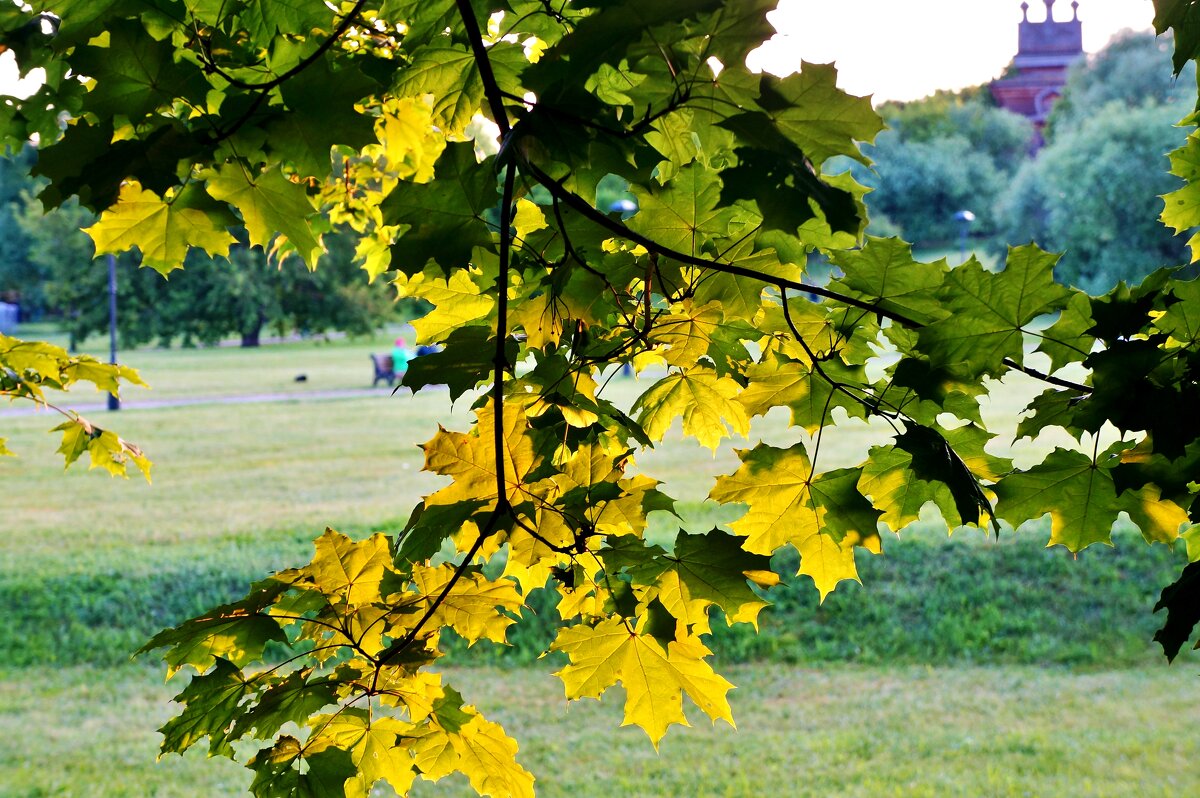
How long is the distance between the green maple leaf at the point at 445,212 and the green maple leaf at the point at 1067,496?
70 centimetres

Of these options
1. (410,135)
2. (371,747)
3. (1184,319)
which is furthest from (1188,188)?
(410,135)

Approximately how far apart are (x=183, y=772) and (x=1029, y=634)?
4582 mm

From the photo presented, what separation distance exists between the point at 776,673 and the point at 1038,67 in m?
29.6

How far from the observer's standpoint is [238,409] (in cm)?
1698

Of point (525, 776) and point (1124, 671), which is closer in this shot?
point (525, 776)

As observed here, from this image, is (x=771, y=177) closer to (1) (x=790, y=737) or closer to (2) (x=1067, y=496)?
(2) (x=1067, y=496)

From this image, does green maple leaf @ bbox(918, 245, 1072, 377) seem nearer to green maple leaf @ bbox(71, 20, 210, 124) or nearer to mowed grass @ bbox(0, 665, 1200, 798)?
green maple leaf @ bbox(71, 20, 210, 124)

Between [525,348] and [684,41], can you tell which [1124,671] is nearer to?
[525,348]

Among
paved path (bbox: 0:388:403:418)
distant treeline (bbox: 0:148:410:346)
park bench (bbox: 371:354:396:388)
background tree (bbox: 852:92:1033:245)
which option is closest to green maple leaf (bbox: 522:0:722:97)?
paved path (bbox: 0:388:403:418)

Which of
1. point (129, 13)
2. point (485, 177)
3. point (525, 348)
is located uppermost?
point (129, 13)

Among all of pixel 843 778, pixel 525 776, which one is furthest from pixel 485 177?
pixel 843 778

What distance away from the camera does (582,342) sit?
1.31 meters

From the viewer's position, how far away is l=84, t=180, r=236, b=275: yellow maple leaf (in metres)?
1.26

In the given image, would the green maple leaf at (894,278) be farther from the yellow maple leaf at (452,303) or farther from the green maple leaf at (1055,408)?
the yellow maple leaf at (452,303)
